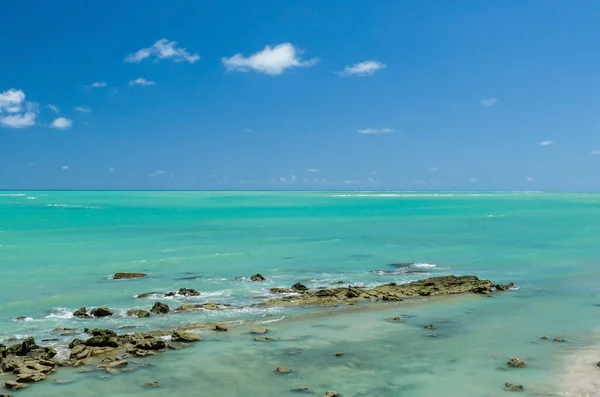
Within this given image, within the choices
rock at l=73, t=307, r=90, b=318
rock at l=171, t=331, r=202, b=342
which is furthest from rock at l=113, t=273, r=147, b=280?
rock at l=171, t=331, r=202, b=342

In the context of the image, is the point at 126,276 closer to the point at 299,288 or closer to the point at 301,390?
the point at 299,288

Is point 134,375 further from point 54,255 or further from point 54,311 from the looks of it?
point 54,255

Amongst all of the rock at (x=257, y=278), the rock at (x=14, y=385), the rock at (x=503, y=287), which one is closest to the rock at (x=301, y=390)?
the rock at (x=14, y=385)

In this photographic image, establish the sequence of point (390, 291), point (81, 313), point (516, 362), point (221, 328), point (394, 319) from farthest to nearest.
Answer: point (390, 291) < point (81, 313) < point (394, 319) < point (221, 328) < point (516, 362)

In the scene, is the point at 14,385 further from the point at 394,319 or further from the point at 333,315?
the point at 394,319

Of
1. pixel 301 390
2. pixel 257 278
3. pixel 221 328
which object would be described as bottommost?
pixel 301 390

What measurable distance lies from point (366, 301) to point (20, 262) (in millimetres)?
25041

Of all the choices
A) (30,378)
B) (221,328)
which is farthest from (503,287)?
(30,378)

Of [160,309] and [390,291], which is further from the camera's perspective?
[390,291]

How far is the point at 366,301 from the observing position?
2298 centimetres

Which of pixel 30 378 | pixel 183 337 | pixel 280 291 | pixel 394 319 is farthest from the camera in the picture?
pixel 280 291

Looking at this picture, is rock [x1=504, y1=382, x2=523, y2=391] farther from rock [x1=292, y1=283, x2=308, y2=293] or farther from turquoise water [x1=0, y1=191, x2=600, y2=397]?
rock [x1=292, y1=283, x2=308, y2=293]

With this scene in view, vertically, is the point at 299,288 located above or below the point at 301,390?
above

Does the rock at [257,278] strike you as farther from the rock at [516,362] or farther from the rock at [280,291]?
the rock at [516,362]
